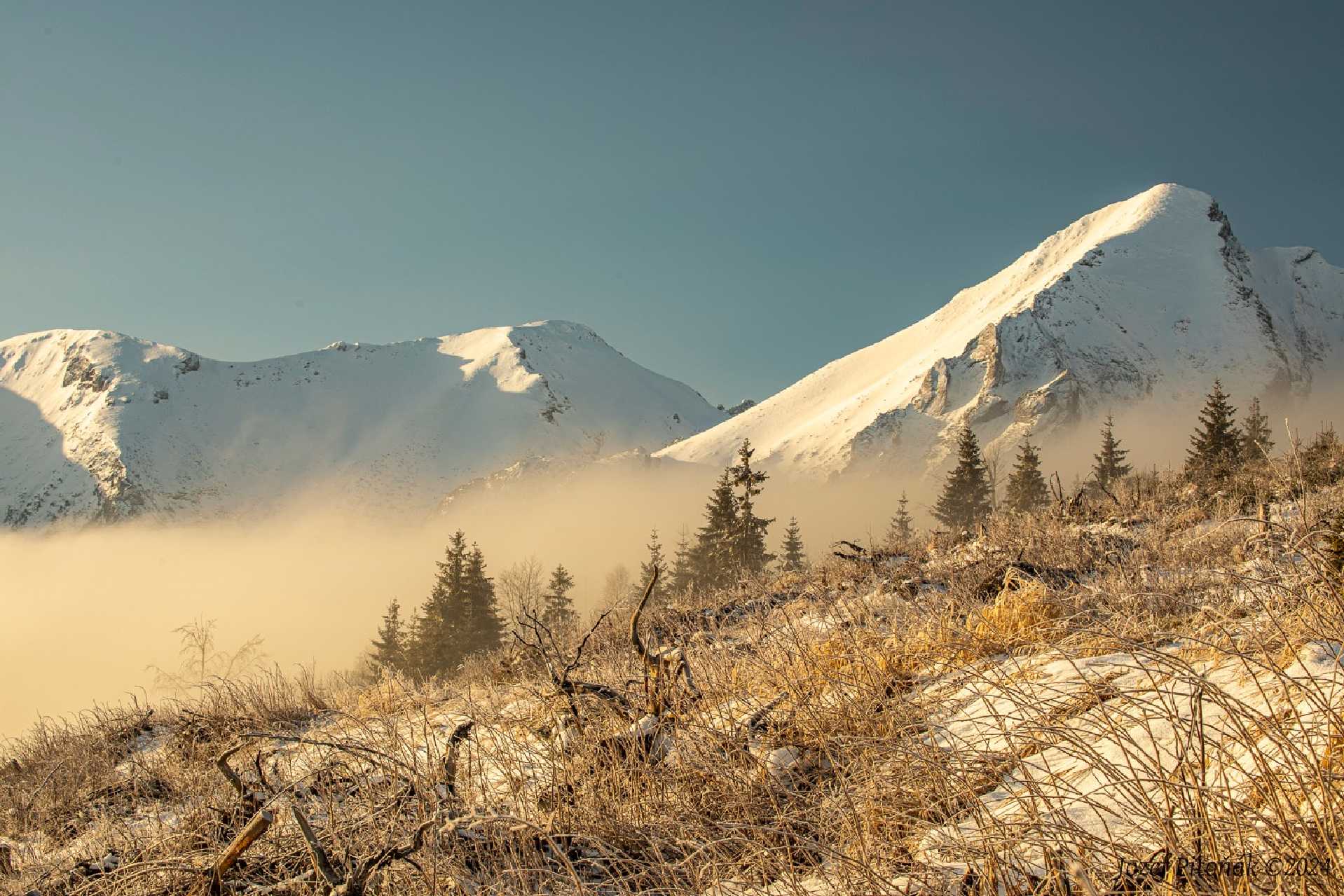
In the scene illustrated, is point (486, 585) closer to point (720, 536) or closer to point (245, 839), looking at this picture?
point (720, 536)

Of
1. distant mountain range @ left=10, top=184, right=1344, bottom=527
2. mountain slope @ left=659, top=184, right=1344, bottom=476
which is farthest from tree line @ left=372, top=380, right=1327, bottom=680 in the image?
mountain slope @ left=659, top=184, right=1344, bottom=476

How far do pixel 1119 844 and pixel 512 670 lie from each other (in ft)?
20.1

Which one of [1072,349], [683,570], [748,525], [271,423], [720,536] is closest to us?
[748,525]

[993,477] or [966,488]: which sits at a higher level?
[993,477]

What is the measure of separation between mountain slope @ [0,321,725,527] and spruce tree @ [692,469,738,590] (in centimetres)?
10276

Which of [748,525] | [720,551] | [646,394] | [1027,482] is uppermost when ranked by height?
[646,394]

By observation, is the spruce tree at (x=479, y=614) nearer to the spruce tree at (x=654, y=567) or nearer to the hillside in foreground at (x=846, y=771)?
the spruce tree at (x=654, y=567)

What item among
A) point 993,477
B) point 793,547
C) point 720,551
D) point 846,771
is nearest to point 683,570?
point 793,547

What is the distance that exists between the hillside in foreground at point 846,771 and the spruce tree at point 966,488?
34.4m

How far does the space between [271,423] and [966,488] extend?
159m

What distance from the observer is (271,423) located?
155250mm

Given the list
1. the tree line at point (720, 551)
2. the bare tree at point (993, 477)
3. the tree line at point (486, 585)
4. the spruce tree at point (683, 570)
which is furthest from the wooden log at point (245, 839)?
the spruce tree at point (683, 570)

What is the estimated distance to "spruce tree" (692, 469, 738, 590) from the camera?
3306cm

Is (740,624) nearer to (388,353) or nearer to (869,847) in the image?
(869,847)
